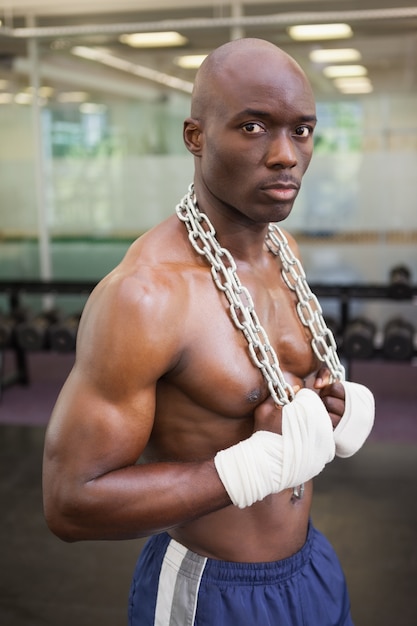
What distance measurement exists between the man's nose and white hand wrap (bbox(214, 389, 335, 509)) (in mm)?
340

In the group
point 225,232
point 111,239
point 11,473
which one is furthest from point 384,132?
point 225,232

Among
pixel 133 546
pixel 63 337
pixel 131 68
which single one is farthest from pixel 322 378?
pixel 131 68

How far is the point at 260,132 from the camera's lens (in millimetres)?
946

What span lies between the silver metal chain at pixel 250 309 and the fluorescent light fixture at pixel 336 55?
4.72 metres

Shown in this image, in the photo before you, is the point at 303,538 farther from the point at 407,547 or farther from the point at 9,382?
the point at 9,382

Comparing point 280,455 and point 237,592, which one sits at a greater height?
point 280,455

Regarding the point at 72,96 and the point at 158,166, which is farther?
the point at 72,96

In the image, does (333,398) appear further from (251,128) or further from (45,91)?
(45,91)

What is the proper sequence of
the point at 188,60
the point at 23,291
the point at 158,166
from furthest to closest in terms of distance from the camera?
the point at 158,166
the point at 188,60
the point at 23,291

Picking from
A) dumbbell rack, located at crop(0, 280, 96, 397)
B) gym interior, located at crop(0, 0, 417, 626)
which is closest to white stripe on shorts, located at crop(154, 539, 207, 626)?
gym interior, located at crop(0, 0, 417, 626)

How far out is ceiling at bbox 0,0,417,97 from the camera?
5.25 meters

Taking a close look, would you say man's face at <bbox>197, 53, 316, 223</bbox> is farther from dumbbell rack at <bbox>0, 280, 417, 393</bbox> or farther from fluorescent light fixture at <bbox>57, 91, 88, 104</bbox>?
fluorescent light fixture at <bbox>57, 91, 88, 104</bbox>

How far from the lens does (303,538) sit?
3.96 ft

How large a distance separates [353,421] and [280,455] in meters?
0.18
